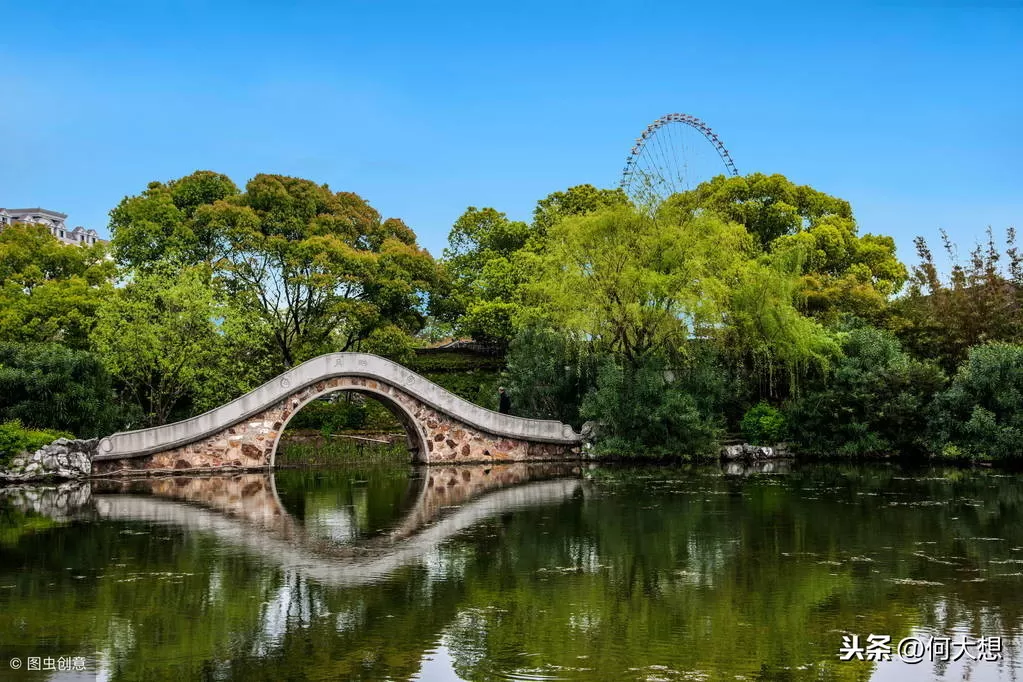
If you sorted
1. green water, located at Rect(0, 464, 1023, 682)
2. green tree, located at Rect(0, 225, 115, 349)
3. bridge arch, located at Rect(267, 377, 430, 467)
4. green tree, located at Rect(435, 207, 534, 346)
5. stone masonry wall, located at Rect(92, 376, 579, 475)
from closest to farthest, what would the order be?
1. green water, located at Rect(0, 464, 1023, 682)
2. stone masonry wall, located at Rect(92, 376, 579, 475)
3. bridge arch, located at Rect(267, 377, 430, 467)
4. green tree, located at Rect(0, 225, 115, 349)
5. green tree, located at Rect(435, 207, 534, 346)

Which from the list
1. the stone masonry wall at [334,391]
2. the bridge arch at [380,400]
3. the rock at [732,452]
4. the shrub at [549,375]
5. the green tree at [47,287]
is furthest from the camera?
the shrub at [549,375]

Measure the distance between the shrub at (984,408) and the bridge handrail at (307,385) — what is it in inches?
347

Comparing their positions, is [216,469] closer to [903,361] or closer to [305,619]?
[305,619]

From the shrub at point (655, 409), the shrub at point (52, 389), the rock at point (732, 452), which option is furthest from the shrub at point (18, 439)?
the rock at point (732, 452)

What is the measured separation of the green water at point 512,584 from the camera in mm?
6926

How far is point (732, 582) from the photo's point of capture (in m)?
9.39

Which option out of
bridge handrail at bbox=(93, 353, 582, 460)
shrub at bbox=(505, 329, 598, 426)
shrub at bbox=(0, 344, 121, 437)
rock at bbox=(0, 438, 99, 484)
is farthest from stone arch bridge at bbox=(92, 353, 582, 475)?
shrub at bbox=(0, 344, 121, 437)

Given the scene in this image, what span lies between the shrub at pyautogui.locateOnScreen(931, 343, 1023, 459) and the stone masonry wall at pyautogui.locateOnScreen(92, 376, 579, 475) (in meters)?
8.88

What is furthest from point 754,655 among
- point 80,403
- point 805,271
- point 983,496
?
point 805,271

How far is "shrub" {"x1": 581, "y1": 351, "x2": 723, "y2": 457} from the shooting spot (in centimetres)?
2289

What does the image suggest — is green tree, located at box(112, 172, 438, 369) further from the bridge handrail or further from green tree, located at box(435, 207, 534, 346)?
the bridge handrail

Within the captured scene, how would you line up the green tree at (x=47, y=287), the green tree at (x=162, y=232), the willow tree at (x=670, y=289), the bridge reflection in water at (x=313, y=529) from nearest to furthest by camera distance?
the bridge reflection in water at (x=313, y=529), the willow tree at (x=670, y=289), the green tree at (x=47, y=287), the green tree at (x=162, y=232)

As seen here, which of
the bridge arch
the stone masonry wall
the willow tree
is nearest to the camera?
the stone masonry wall

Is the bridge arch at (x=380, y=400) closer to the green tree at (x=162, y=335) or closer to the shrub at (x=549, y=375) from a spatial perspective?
the green tree at (x=162, y=335)
